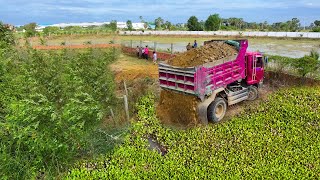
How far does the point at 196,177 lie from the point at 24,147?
16.6 ft

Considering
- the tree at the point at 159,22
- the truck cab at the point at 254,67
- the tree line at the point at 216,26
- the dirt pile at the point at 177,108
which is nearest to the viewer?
the dirt pile at the point at 177,108

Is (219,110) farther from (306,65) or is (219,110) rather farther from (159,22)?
(159,22)

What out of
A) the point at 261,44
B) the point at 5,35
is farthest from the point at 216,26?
the point at 5,35

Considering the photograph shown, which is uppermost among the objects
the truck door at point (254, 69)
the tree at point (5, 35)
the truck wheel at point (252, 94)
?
the tree at point (5, 35)

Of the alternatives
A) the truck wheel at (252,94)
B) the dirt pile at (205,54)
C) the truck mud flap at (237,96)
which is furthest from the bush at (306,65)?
the dirt pile at (205,54)

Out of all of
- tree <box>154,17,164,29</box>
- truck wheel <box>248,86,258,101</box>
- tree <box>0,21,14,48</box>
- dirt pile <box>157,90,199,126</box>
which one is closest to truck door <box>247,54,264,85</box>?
truck wheel <box>248,86,258,101</box>

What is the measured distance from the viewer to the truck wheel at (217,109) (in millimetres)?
11391

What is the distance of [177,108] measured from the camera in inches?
465

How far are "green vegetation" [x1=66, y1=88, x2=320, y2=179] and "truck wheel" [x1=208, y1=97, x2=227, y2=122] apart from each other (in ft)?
1.38

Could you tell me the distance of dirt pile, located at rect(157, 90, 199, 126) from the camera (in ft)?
37.0

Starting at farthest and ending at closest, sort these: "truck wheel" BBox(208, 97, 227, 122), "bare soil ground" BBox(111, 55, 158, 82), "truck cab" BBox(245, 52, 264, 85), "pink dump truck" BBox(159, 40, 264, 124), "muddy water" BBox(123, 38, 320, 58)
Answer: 1. "muddy water" BBox(123, 38, 320, 58)
2. "bare soil ground" BBox(111, 55, 158, 82)
3. "truck cab" BBox(245, 52, 264, 85)
4. "truck wheel" BBox(208, 97, 227, 122)
5. "pink dump truck" BBox(159, 40, 264, 124)

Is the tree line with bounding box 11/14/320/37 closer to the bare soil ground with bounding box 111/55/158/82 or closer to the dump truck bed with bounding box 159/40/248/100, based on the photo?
the bare soil ground with bounding box 111/55/158/82

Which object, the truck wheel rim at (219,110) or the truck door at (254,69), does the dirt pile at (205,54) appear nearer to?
the truck door at (254,69)

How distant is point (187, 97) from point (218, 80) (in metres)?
1.25
